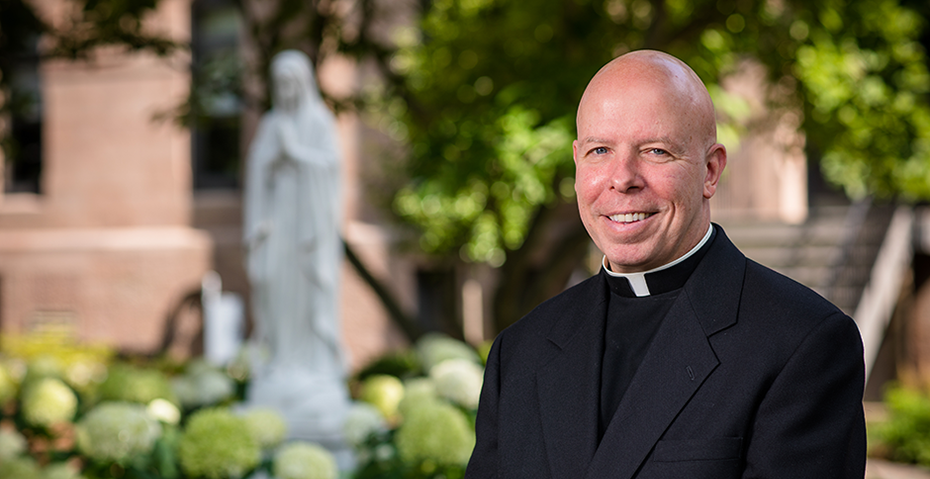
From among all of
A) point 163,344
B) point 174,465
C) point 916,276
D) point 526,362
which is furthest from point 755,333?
point 163,344

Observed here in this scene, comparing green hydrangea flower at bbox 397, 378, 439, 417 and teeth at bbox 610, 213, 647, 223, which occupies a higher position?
teeth at bbox 610, 213, 647, 223

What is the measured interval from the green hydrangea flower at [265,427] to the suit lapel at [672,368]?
3669mm

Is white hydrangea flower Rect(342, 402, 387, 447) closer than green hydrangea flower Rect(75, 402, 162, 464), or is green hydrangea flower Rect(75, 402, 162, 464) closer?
green hydrangea flower Rect(75, 402, 162, 464)

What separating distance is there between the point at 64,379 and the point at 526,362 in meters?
6.79

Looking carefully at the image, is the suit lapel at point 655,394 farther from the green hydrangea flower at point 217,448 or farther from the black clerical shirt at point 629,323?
the green hydrangea flower at point 217,448

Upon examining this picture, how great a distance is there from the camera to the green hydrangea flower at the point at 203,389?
23.9 feet

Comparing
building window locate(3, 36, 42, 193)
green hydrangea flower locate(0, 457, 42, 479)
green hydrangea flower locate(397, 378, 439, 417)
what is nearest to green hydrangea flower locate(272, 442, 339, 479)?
green hydrangea flower locate(397, 378, 439, 417)

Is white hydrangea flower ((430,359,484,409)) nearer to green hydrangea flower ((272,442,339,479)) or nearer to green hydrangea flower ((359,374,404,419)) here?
green hydrangea flower ((359,374,404,419))

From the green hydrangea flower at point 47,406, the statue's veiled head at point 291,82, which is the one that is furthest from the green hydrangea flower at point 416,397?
the statue's veiled head at point 291,82

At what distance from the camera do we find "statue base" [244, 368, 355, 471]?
21.9ft

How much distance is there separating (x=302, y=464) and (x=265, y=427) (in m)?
0.64

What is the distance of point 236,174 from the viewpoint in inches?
653

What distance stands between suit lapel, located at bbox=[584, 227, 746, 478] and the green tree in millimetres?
3753

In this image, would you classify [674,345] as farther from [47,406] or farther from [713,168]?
[47,406]
